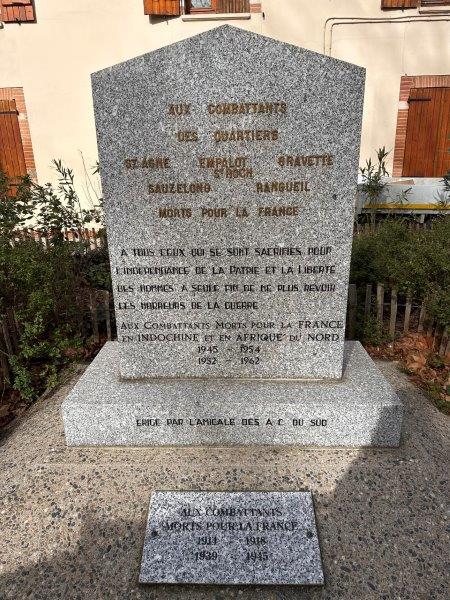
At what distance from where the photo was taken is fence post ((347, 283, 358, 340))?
164 inches

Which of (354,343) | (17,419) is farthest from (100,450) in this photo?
(354,343)

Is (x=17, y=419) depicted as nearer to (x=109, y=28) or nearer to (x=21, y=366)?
(x=21, y=366)

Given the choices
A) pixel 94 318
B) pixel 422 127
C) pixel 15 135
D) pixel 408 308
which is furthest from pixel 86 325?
pixel 422 127

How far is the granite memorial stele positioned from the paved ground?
16 centimetres

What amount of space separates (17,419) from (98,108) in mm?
2401

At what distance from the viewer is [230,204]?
260 centimetres

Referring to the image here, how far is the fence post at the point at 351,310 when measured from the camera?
13.7 feet

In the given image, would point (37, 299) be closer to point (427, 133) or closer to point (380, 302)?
point (380, 302)

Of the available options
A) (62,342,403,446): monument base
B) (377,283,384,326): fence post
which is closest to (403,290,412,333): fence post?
(377,283,384,326): fence post

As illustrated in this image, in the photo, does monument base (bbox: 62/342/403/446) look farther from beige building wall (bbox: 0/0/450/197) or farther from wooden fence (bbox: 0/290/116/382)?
beige building wall (bbox: 0/0/450/197)

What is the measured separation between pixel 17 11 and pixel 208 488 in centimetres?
1048

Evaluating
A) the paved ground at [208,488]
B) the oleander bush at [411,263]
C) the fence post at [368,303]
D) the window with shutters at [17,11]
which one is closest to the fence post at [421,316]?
the oleander bush at [411,263]

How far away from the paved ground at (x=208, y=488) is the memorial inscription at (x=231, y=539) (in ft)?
0.19

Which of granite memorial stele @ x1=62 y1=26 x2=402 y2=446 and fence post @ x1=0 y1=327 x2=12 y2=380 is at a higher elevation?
granite memorial stele @ x1=62 y1=26 x2=402 y2=446
